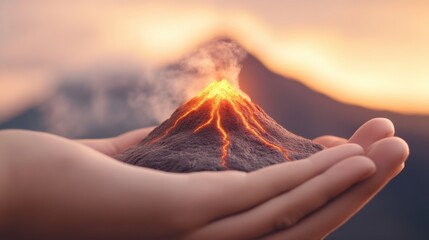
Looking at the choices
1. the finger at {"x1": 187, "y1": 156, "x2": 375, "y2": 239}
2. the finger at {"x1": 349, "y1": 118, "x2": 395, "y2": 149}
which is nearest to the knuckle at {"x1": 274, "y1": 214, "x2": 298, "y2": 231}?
the finger at {"x1": 187, "y1": 156, "x2": 375, "y2": 239}

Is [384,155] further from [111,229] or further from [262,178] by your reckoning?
[111,229]

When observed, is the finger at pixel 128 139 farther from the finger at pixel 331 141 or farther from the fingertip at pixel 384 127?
the fingertip at pixel 384 127

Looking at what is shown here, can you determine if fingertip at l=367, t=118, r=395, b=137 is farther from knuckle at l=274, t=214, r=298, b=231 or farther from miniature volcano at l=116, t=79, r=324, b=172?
knuckle at l=274, t=214, r=298, b=231

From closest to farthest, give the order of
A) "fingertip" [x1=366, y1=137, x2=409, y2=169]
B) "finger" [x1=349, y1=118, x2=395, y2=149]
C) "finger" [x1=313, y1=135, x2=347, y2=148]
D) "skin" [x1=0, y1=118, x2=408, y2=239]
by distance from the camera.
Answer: "skin" [x1=0, y1=118, x2=408, y2=239], "fingertip" [x1=366, y1=137, x2=409, y2=169], "finger" [x1=349, y1=118, x2=395, y2=149], "finger" [x1=313, y1=135, x2=347, y2=148]

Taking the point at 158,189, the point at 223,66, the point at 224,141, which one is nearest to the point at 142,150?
the point at 224,141

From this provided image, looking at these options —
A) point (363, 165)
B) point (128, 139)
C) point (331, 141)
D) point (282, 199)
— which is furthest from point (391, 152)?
point (128, 139)

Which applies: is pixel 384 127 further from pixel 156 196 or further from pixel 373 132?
pixel 156 196
